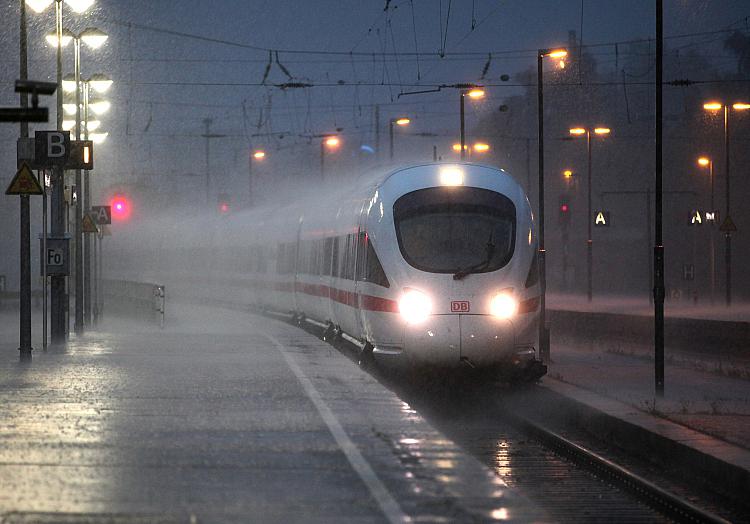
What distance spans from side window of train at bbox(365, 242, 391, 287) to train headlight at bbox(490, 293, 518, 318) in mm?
1593

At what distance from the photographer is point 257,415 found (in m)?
14.8

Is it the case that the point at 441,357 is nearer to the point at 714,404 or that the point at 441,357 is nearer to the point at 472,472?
the point at 714,404

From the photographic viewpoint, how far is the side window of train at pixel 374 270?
70.0 ft

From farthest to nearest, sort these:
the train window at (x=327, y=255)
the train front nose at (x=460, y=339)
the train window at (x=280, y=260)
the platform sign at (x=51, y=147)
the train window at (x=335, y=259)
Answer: the train window at (x=280, y=260) → the train window at (x=327, y=255) → the train window at (x=335, y=259) → the platform sign at (x=51, y=147) → the train front nose at (x=460, y=339)

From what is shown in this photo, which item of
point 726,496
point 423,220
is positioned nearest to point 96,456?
point 726,496

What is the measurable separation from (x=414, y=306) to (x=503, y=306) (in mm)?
1270

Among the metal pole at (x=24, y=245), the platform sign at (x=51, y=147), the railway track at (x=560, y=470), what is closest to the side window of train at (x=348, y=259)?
the railway track at (x=560, y=470)

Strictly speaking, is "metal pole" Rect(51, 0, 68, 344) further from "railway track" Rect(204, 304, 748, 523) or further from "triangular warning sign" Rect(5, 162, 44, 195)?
"railway track" Rect(204, 304, 748, 523)

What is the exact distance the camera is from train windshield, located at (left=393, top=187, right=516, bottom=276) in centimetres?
2091

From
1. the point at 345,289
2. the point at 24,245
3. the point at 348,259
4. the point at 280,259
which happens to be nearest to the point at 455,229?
the point at 348,259

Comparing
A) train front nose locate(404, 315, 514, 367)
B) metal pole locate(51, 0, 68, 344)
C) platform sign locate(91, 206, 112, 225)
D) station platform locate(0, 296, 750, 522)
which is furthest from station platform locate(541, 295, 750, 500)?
platform sign locate(91, 206, 112, 225)

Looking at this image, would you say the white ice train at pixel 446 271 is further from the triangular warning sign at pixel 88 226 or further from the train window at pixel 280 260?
the train window at pixel 280 260

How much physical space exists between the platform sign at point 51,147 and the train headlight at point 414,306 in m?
6.96

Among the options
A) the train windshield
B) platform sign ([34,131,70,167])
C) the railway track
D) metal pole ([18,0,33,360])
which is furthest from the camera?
platform sign ([34,131,70,167])
